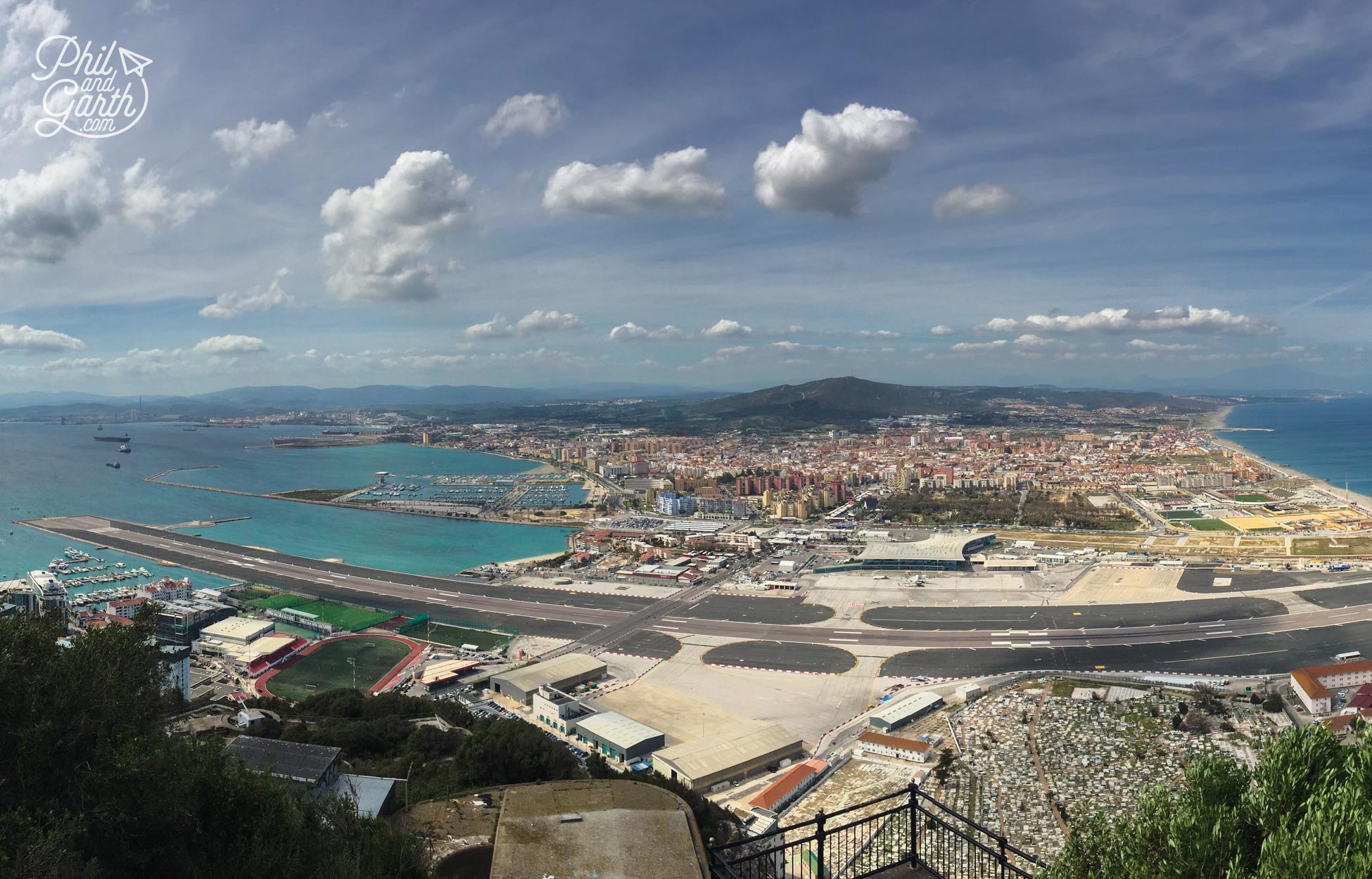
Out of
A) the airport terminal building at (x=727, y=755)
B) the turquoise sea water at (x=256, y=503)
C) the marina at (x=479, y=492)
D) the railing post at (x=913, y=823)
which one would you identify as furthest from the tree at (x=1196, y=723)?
the marina at (x=479, y=492)

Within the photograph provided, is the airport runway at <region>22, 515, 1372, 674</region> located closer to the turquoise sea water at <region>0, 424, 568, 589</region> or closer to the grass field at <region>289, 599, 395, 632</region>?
the grass field at <region>289, 599, 395, 632</region>

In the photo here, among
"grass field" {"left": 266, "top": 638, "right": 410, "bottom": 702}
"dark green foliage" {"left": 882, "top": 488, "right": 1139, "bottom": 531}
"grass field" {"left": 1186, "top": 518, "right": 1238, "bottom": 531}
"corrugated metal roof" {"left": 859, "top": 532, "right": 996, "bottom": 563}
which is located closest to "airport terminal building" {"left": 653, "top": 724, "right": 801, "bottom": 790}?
"grass field" {"left": 266, "top": 638, "right": 410, "bottom": 702}

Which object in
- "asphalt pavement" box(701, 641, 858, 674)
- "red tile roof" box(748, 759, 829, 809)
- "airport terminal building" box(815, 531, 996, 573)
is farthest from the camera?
"airport terminal building" box(815, 531, 996, 573)

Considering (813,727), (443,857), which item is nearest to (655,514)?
(813,727)

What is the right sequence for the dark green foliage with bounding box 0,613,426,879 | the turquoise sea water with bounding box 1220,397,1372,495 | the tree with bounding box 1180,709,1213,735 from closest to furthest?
the dark green foliage with bounding box 0,613,426,879
the tree with bounding box 1180,709,1213,735
the turquoise sea water with bounding box 1220,397,1372,495

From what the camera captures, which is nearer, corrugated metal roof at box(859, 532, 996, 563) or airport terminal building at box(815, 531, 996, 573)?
airport terminal building at box(815, 531, 996, 573)

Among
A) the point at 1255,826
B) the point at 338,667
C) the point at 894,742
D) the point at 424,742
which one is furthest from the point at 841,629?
the point at 1255,826

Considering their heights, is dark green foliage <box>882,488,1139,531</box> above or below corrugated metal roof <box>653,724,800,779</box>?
above

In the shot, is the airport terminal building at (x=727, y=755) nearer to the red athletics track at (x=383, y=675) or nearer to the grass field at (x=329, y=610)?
the red athletics track at (x=383, y=675)
